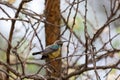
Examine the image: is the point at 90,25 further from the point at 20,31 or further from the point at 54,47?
the point at 54,47

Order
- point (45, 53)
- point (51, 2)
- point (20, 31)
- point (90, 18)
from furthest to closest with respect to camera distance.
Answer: point (90, 18) → point (20, 31) → point (51, 2) → point (45, 53)

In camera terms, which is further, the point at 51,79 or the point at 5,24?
the point at 5,24

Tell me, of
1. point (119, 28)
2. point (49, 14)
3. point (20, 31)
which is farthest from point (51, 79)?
point (119, 28)

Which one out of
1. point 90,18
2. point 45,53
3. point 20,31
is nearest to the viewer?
point 45,53

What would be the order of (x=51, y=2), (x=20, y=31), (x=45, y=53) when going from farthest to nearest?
(x=20, y=31)
(x=51, y=2)
(x=45, y=53)

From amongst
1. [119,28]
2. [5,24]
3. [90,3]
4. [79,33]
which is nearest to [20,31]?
[5,24]

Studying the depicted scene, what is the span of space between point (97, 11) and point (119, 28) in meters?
0.18

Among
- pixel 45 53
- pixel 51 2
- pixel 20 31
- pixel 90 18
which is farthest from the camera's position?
pixel 90 18

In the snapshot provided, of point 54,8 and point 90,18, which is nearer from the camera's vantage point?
→ point 54,8

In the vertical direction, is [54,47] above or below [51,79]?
above

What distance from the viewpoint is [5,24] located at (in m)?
1.93

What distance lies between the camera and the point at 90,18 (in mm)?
2006

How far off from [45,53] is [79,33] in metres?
0.97

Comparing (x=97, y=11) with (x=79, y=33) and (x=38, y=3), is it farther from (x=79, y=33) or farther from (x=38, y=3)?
(x=38, y=3)
